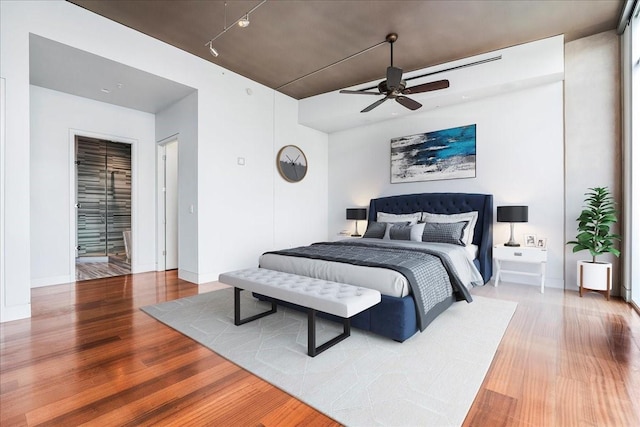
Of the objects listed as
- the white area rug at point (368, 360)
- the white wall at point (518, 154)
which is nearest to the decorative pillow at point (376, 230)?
the white wall at point (518, 154)

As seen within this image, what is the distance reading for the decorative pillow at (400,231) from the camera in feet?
14.3

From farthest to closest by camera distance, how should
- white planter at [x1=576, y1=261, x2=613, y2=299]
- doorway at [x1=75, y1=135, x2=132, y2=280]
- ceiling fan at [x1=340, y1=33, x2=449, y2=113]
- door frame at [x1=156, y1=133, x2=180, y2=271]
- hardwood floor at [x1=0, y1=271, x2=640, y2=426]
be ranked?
1. doorway at [x1=75, y1=135, x2=132, y2=280]
2. door frame at [x1=156, y1=133, x2=180, y2=271]
3. white planter at [x1=576, y1=261, x2=613, y2=299]
4. ceiling fan at [x1=340, y1=33, x2=449, y2=113]
5. hardwood floor at [x1=0, y1=271, x2=640, y2=426]

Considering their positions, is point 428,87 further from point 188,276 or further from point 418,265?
point 188,276

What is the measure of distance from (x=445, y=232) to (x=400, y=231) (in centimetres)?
61

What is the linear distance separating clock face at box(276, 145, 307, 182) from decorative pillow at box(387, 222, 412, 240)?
228 cm

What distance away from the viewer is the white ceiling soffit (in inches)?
134

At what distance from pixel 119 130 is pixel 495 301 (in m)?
6.13

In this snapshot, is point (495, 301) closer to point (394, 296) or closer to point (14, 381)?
point (394, 296)

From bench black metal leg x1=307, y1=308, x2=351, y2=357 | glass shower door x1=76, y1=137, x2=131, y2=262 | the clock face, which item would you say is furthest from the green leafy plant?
glass shower door x1=76, y1=137, x2=131, y2=262

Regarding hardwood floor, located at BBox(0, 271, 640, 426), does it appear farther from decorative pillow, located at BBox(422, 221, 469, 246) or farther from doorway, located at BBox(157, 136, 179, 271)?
doorway, located at BBox(157, 136, 179, 271)

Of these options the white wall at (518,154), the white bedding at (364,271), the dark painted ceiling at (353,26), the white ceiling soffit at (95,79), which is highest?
the dark painted ceiling at (353,26)

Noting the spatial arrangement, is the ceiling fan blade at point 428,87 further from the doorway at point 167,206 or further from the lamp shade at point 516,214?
the doorway at point 167,206

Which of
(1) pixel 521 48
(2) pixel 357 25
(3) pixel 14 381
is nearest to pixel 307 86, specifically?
(2) pixel 357 25

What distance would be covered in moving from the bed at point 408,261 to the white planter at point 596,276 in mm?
1027
